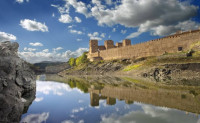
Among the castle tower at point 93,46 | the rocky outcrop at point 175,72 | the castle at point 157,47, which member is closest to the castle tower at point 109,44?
the castle tower at point 93,46

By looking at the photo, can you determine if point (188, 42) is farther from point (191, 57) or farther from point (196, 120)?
point (196, 120)

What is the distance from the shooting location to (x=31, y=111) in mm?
15422

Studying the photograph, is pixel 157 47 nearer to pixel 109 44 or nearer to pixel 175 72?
pixel 175 72

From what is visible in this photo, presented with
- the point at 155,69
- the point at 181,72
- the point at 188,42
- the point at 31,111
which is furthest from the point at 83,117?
the point at 188,42

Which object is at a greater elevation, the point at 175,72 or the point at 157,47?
the point at 157,47

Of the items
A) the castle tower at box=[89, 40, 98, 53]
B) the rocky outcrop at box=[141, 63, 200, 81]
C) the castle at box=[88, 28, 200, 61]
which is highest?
the castle tower at box=[89, 40, 98, 53]

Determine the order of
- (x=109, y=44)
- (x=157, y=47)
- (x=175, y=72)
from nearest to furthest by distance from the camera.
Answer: (x=175, y=72) → (x=157, y=47) → (x=109, y=44)

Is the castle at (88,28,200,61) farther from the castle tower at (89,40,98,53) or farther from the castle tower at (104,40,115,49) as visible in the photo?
the castle tower at (104,40,115,49)

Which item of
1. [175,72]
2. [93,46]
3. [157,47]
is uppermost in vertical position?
[93,46]

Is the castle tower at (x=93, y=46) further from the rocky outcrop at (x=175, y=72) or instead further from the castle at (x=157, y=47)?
the rocky outcrop at (x=175, y=72)

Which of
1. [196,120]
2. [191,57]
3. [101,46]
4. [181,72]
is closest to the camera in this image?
[196,120]

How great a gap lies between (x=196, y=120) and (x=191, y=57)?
1736 inches

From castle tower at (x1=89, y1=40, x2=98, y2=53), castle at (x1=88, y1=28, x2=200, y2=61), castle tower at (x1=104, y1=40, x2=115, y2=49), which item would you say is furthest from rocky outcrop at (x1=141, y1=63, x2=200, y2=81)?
castle tower at (x1=89, y1=40, x2=98, y2=53)

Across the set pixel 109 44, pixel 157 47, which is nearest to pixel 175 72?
pixel 157 47
